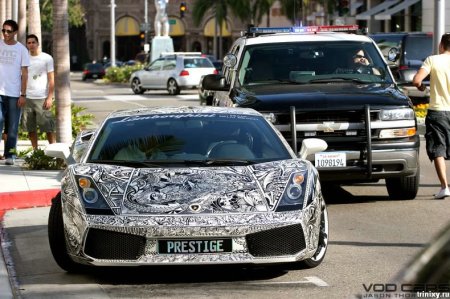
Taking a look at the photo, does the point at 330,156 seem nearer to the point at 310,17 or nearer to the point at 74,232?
the point at 74,232

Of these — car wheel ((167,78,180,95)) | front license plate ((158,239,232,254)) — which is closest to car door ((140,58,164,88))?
car wheel ((167,78,180,95))

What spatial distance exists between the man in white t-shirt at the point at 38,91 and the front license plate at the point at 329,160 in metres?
5.76

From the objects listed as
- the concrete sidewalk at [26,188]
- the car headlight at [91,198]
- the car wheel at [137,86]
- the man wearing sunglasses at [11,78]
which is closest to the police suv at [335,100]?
the concrete sidewalk at [26,188]

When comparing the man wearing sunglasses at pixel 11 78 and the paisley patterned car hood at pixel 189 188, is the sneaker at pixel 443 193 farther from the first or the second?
the man wearing sunglasses at pixel 11 78

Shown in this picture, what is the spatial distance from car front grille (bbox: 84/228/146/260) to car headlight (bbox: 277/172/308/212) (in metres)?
1.05

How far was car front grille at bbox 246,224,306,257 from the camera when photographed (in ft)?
26.5

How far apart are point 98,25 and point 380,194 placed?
106604mm

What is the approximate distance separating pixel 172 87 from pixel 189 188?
39.2 metres

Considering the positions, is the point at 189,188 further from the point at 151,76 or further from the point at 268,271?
the point at 151,76

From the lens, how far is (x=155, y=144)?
30.1 feet

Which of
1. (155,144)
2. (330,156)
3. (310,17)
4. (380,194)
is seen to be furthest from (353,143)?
(310,17)

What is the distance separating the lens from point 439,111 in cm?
1310

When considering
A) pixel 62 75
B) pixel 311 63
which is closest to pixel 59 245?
pixel 311 63

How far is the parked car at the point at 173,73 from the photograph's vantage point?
46.8 metres
